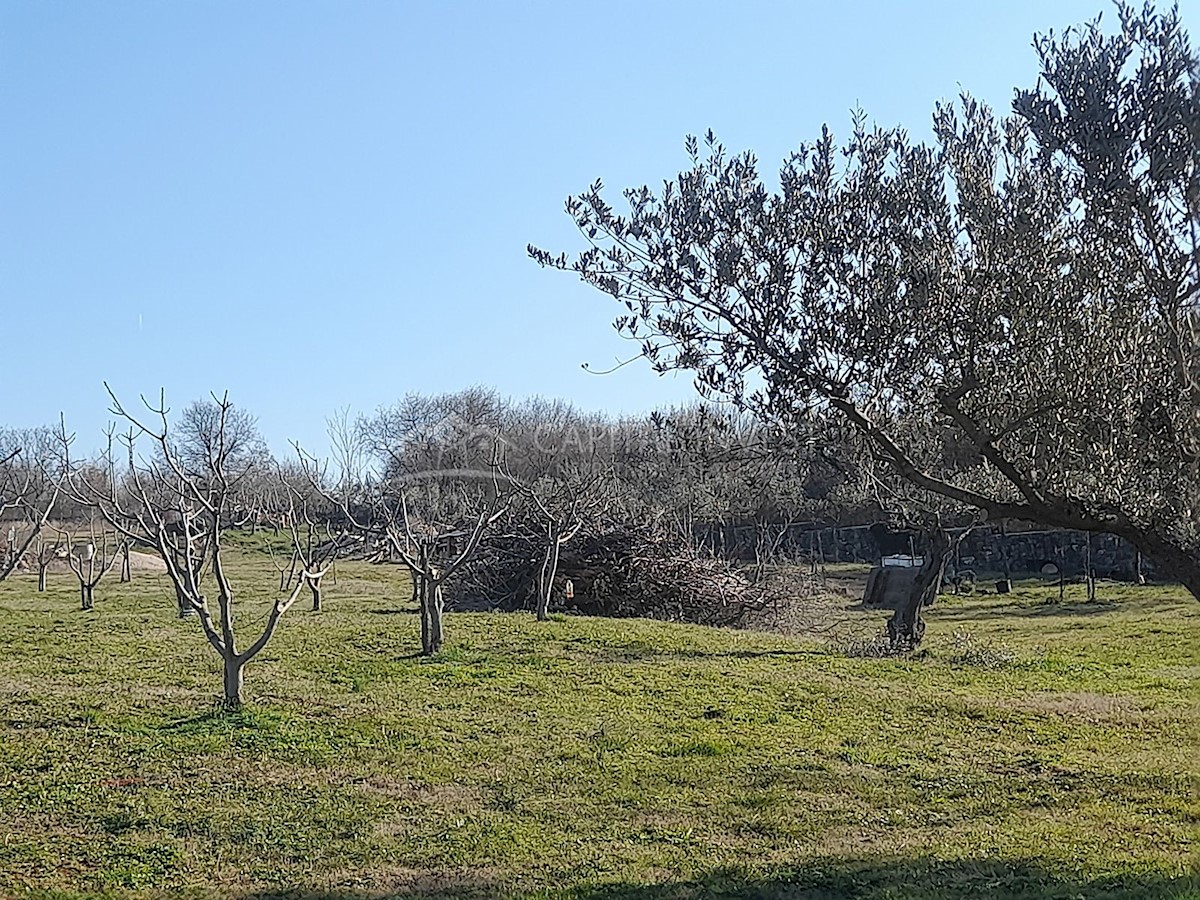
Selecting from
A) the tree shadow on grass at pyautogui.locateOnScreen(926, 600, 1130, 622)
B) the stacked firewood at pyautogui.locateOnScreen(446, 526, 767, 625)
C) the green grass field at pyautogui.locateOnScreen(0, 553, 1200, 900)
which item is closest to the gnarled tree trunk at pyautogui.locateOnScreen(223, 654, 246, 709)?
the green grass field at pyautogui.locateOnScreen(0, 553, 1200, 900)

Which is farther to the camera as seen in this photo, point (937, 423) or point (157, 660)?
point (157, 660)

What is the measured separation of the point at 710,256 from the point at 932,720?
23.1ft

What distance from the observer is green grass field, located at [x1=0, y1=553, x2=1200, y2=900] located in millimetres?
6609

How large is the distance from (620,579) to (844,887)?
58.0 feet

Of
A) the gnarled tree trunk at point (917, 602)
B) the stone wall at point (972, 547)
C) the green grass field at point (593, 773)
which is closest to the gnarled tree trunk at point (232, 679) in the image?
the green grass field at point (593, 773)

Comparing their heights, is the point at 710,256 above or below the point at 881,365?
above

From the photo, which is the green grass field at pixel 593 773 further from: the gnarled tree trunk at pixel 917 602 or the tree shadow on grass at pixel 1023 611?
the tree shadow on grass at pixel 1023 611

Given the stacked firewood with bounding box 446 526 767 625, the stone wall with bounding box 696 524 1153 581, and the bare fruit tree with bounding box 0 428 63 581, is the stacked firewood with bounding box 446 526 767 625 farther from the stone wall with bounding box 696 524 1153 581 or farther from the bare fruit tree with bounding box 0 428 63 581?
the bare fruit tree with bounding box 0 428 63 581

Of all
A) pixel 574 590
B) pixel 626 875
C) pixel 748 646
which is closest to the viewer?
pixel 626 875

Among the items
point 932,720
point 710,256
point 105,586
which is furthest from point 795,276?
point 105,586

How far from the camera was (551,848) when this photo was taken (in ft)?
23.5

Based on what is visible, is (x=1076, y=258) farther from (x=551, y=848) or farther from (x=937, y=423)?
(x=551, y=848)

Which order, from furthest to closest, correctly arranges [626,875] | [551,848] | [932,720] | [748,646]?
[748,646]
[932,720]
[551,848]
[626,875]

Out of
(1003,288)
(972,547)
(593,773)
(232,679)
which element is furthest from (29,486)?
(972,547)
